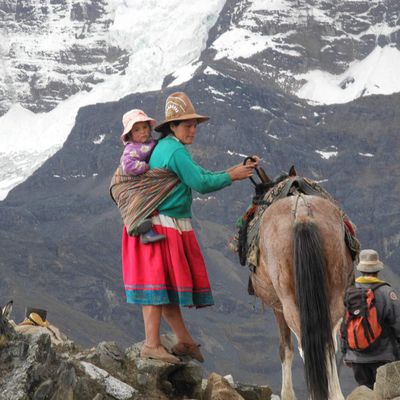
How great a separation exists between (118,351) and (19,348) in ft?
8.65

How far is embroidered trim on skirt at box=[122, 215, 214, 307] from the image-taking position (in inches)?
442

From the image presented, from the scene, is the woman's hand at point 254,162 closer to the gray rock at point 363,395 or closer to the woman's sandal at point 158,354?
the woman's sandal at point 158,354

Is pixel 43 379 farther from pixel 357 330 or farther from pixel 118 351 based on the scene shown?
pixel 357 330

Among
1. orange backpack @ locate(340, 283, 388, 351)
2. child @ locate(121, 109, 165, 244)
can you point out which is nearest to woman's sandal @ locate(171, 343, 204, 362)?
child @ locate(121, 109, 165, 244)

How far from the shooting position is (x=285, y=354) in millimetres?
13219

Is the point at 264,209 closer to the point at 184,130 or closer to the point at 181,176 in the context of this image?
the point at 181,176

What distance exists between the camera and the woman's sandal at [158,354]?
A: 452 inches

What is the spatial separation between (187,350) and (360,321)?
2.01 m

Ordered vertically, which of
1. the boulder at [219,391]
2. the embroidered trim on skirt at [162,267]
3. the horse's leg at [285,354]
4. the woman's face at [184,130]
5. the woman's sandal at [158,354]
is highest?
the woman's face at [184,130]

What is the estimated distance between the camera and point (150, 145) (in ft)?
38.1

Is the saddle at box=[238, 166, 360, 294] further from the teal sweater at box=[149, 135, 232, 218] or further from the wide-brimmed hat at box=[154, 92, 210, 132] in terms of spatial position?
the wide-brimmed hat at box=[154, 92, 210, 132]

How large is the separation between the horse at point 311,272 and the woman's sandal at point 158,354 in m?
1.36

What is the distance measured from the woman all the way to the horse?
0.81 metres

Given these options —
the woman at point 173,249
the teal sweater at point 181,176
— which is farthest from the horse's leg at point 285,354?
the teal sweater at point 181,176
